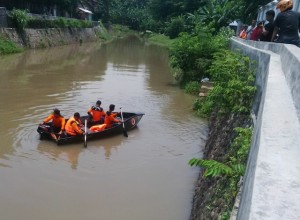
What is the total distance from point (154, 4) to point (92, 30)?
35.9 feet

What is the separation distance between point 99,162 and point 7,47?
2517 centimetres

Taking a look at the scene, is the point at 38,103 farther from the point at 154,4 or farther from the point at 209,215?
the point at 154,4

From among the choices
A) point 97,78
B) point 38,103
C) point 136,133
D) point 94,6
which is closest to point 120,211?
point 136,133

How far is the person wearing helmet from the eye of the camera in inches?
297

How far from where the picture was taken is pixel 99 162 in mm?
9609

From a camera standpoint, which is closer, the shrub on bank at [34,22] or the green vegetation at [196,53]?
the green vegetation at [196,53]

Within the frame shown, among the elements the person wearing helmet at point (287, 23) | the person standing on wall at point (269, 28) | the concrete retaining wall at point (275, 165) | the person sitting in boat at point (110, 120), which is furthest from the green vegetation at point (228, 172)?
the person sitting in boat at point (110, 120)

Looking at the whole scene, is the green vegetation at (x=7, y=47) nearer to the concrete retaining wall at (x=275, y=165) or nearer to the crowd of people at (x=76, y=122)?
the crowd of people at (x=76, y=122)

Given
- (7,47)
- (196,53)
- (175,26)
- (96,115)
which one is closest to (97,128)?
(96,115)

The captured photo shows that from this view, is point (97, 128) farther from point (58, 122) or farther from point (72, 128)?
point (58, 122)

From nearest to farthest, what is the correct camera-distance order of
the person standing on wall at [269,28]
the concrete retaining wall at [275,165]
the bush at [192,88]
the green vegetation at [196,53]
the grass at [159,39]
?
the concrete retaining wall at [275,165]
the person standing on wall at [269,28]
the bush at [192,88]
the green vegetation at [196,53]
the grass at [159,39]

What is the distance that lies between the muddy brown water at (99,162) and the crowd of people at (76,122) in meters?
0.42

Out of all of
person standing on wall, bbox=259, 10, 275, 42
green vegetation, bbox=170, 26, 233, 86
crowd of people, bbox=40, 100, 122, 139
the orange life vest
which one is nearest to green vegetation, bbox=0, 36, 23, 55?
green vegetation, bbox=170, 26, 233, 86

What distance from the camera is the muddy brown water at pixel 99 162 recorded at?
735 cm
